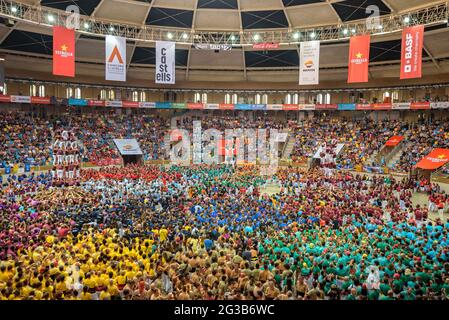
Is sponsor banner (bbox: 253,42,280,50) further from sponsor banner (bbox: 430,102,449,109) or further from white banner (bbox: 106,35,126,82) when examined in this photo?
sponsor banner (bbox: 430,102,449,109)

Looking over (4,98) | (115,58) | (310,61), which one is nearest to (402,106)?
(310,61)

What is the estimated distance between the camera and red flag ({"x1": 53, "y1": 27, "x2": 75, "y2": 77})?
30.2m

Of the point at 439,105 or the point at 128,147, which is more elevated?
the point at 439,105

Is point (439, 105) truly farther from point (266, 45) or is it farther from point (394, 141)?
point (266, 45)

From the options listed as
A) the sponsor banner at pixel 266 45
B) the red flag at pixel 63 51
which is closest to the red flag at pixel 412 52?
the sponsor banner at pixel 266 45

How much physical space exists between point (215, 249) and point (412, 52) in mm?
24942

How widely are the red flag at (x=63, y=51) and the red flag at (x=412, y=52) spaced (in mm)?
27448

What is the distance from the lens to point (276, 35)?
44.0 meters

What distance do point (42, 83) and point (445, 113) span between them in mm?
51329

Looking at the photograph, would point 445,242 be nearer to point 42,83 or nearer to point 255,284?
point 255,284

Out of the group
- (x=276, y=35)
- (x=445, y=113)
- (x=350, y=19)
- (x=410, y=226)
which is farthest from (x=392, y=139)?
(x=410, y=226)

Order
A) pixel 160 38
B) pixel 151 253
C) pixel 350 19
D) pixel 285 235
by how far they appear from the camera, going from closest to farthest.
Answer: pixel 151 253, pixel 285 235, pixel 350 19, pixel 160 38

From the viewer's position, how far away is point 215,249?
13.9m

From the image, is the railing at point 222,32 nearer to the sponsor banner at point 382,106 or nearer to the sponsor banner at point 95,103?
the sponsor banner at point 95,103
